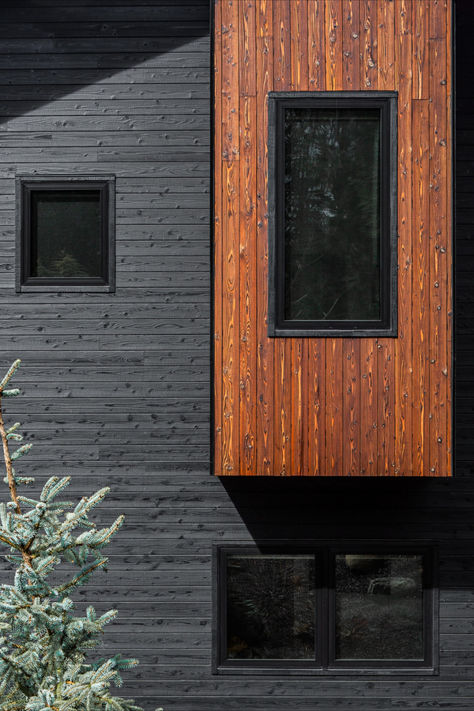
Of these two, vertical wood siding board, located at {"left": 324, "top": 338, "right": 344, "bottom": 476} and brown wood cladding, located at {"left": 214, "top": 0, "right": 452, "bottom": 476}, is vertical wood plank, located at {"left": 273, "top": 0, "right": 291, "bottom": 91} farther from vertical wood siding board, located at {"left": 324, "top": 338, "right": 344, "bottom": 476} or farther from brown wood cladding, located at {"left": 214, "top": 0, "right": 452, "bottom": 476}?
vertical wood siding board, located at {"left": 324, "top": 338, "right": 344, "bottom": 476}

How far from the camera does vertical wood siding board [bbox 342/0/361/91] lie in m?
4.45

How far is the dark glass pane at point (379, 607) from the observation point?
5.21 m

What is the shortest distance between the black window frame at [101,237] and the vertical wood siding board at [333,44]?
1778mm

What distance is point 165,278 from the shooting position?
5297 mm

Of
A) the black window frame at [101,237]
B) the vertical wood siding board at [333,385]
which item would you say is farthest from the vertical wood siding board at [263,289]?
the black window frame at [101,237]

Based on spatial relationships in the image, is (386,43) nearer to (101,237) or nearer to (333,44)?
(333,44)

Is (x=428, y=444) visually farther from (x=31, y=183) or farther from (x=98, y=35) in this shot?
(x=98, y=35)

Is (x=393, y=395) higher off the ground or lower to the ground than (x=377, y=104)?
lower

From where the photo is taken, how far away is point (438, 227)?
14.8 feet

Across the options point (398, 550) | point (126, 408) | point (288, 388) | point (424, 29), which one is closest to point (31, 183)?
point (126, 408)

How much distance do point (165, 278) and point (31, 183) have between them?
124 centimetres

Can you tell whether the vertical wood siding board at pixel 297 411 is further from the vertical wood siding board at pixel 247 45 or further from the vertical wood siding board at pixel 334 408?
the vertical wood siding board at pixel 247 45

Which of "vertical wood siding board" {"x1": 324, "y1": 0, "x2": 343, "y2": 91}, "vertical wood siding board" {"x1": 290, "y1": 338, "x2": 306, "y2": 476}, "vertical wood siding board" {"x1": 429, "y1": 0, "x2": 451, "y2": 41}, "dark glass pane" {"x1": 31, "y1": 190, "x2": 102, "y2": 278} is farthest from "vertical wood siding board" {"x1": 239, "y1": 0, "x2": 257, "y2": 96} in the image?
"vertical wood siding board" {"x1": 290, "y1": 338, "x2": 306, "y2": 476}

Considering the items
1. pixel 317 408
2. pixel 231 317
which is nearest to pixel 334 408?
pixel 317 408
